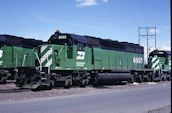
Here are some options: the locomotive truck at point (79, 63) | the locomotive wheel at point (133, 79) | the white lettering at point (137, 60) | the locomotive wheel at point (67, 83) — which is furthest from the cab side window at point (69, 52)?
the white lettering at point (137, 60)

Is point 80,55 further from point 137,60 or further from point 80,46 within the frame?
point 137,60

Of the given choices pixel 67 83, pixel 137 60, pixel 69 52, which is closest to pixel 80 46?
pixel 69 52

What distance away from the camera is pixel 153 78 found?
2642 cm

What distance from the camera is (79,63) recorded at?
1762cm

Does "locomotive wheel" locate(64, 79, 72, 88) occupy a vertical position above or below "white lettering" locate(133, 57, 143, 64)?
below

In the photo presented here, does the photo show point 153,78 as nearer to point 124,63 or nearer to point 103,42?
point 124,63

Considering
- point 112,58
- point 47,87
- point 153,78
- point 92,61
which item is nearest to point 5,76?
point 47,87

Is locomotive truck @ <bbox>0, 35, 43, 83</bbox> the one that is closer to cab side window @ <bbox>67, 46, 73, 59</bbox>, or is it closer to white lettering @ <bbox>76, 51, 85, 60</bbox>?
cab side window @ <bbox>67, 46, 73, 59</bbox>

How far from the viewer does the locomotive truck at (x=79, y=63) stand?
15477 millimetres

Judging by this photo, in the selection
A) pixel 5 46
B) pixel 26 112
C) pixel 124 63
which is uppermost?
pixel 5 46

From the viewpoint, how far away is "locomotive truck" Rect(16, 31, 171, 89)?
1548 cm

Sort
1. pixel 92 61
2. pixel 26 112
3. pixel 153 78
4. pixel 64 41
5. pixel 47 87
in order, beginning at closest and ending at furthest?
pixel 26 112 < pixel 47 87 < pixel 64 41 < pixel 92 61 < pixel 153 78

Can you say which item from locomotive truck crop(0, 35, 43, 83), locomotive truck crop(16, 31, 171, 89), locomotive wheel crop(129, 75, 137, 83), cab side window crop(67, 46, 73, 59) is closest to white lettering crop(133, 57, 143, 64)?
locomotive truck crop(16, 31, 171, 89)

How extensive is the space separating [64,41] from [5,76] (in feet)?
20.3
